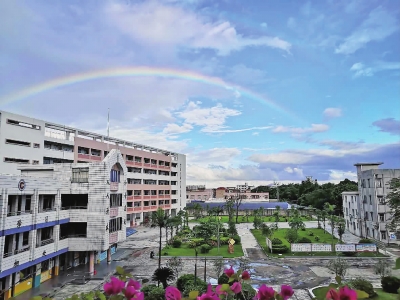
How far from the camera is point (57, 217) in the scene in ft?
70.2

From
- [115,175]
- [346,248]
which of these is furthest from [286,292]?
[346,248]

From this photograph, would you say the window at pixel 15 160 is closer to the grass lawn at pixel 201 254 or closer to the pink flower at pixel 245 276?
the grass lawn at pixel 201 254

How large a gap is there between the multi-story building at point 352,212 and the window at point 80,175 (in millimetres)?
31791

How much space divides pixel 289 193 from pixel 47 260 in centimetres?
8883

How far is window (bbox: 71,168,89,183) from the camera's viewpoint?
23.2 metres

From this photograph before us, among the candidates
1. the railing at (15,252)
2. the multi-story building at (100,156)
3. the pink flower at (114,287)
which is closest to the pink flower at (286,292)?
the pink flower at (114,287)

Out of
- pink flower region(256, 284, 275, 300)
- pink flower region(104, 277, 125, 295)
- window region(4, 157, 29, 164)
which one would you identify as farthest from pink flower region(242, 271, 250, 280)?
Answer: window region(4, 157, 29, 164)

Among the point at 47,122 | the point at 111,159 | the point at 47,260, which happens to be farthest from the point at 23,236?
the point at 47,122

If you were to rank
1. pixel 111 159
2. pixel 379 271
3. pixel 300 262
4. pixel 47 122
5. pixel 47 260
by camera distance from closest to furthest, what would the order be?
pixel 379 271
pixel 47 260
pixel 111 159
pixel 300 262
pixel 47 122

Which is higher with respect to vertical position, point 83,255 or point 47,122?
point 47,122

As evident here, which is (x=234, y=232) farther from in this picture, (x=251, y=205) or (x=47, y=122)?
(x=251, y=205)

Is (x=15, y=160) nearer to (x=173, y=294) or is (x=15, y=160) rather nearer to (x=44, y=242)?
(x=44, y=242)

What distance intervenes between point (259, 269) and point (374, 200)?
17.7 m

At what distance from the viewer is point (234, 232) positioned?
37.9 meters
